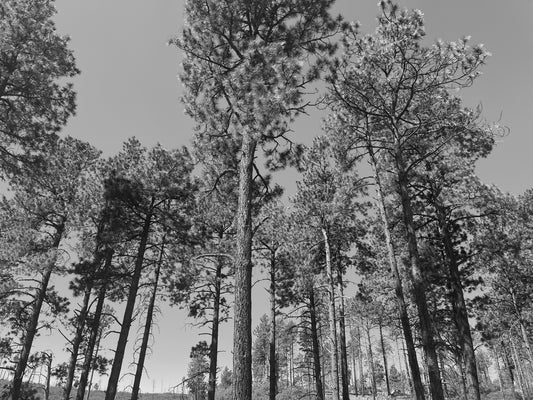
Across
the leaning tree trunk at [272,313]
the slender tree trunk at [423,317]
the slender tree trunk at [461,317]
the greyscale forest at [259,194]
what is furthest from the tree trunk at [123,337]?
the slender tree trunk at [461,317]

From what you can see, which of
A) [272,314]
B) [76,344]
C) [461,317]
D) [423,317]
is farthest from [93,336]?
[461,317]

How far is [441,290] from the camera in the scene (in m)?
15.7

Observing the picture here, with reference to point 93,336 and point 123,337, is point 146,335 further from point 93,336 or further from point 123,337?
point 123,337

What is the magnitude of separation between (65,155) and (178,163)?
5343mm

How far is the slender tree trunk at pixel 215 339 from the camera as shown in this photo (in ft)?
44.4

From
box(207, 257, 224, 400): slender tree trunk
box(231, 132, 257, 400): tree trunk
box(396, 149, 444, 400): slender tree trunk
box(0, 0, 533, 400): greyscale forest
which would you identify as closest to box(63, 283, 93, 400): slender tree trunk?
box(0, 0, 533, 400): greyscale forest

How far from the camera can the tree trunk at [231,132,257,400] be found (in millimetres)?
5363

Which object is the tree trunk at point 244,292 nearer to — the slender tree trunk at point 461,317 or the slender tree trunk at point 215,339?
the slender tree trunk at point 215,339

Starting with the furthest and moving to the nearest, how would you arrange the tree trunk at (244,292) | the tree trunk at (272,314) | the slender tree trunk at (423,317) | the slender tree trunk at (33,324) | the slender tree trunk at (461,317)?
the tree trunk at (272,314)
the slender tree trunk at (33,324)
the slender tree trunk at (461,317)
the slender tree trunk at (423,317)
the tree trunk at (244,292)

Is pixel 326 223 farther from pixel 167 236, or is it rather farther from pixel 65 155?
pixel 65 155

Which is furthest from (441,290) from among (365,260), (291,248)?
(291,248)

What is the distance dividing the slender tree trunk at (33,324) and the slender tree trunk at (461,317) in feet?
51.8

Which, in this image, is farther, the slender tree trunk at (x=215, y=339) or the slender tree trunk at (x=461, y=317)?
the slender tree trunk at (x=215, y=339)

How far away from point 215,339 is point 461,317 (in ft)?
33.0
